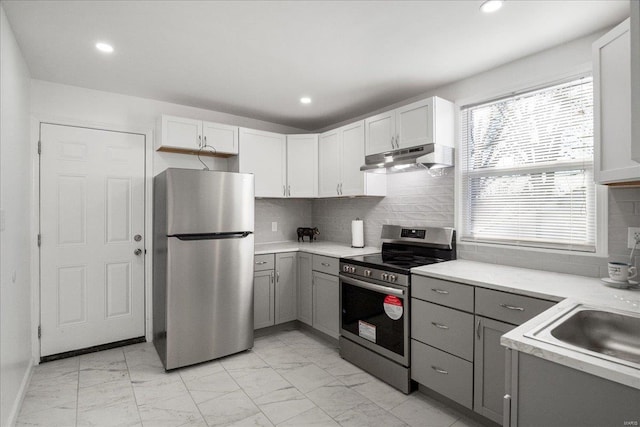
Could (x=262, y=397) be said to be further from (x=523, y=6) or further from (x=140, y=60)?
(x=523, y=6)

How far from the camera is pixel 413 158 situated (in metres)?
2.77

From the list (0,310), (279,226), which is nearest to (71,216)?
(0,310)

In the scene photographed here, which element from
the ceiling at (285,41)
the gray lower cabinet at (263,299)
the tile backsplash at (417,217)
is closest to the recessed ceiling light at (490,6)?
the ceiling at (285,41)

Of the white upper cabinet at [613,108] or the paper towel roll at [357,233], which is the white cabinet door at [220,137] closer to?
the paper towel roll at [357,233]

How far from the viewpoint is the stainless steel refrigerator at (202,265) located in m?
2.74

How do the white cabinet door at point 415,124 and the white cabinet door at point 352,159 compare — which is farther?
the white cabinet door at point 352,159

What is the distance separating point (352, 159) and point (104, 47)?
231cm

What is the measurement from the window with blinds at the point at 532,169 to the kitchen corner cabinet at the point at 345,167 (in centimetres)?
92

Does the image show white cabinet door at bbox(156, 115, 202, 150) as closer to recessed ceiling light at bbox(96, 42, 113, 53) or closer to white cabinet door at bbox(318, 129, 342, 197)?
recessed ceiling light at bbox(96, 42, 113, 53)

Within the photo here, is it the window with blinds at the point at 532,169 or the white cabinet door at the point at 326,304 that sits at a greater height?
the window with blinds at the point at 532,169

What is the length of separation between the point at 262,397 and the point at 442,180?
2.34 meters

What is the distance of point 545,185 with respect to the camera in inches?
94.0

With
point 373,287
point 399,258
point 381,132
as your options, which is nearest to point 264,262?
point 373,287

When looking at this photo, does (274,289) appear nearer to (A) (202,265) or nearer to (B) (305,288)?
(B) (305,288)
